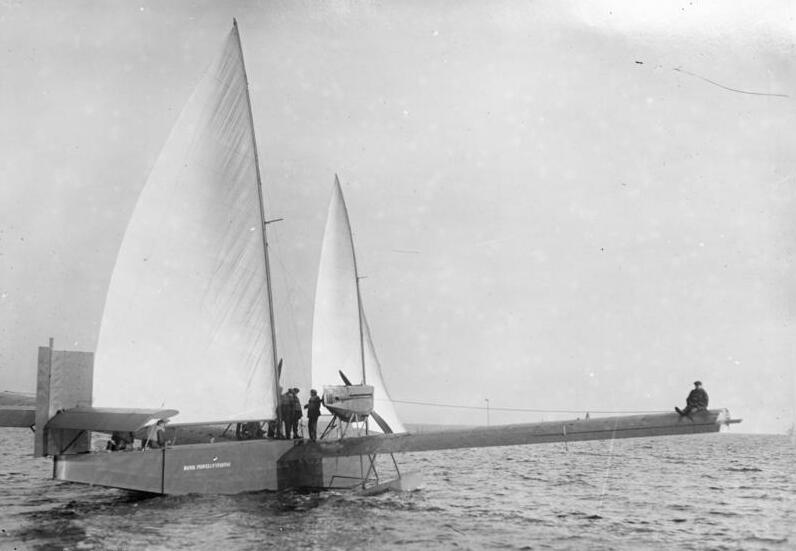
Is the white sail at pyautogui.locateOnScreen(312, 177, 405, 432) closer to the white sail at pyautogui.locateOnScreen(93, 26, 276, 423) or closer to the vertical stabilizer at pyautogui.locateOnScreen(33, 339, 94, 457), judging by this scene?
the white sail at pyautogui.locateOnScreen(93, 26, 276, 423)

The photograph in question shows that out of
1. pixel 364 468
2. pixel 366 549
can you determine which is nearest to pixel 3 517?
pixel 366 549

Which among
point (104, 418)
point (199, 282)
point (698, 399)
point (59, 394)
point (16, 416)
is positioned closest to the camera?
point (698, 399)

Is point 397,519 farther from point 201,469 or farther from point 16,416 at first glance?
point 16,416

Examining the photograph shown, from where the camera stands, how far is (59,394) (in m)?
19.3

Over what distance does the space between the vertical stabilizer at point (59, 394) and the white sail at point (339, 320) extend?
1343cm

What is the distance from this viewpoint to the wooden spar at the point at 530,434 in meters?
17.9

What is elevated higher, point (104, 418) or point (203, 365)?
point (203, 365)

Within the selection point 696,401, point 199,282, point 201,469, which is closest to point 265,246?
point 199,282

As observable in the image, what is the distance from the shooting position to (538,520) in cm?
2173

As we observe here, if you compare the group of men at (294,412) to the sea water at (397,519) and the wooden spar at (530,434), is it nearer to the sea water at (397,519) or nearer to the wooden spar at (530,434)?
the wooden spar at (530,434)

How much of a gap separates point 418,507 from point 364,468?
5.19m

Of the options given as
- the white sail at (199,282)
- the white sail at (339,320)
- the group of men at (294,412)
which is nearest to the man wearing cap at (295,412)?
the group of men at (294,412)

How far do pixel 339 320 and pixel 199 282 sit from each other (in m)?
12.5

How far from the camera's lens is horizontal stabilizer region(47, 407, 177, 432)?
18000 mm
